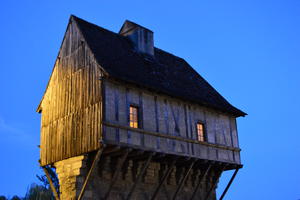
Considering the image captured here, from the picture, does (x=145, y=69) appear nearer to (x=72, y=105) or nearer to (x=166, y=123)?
(x=166, y=123)

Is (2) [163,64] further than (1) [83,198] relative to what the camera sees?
Yes

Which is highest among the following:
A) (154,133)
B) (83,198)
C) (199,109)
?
(199,109)

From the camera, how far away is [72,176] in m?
Result: 15.2

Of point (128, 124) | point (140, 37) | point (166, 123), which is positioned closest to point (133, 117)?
point (128, 124)

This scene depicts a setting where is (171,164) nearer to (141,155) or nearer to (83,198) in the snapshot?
(141,155)

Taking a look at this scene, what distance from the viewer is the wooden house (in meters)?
15.1

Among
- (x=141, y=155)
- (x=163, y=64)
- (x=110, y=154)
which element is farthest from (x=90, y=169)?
→ (x=163, y=64)

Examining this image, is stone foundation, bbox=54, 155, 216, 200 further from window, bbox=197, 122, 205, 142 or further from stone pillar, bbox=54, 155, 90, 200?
window, bbox=197, 122, 205, 142

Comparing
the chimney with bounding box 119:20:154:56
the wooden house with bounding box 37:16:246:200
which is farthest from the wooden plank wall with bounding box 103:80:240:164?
the chimney with bounding box 119:20:154:56

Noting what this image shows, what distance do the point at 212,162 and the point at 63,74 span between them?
8.41 meters

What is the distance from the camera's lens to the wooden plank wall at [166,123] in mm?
15164

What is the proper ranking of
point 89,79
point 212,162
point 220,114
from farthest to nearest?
point 220,114 < point 212,162 < point 89,79

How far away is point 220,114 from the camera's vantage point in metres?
20.4

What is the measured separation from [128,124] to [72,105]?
2.77 meters
